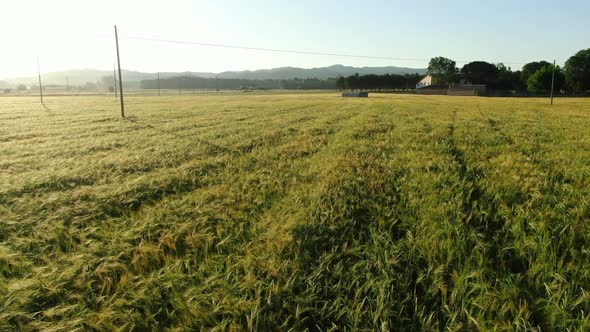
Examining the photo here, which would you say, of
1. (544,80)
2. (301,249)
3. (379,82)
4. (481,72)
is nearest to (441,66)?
(481,72)

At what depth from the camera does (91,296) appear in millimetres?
3152

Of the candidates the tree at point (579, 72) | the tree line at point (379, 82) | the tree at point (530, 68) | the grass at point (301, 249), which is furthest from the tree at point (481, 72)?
the grass at point (301, 249)

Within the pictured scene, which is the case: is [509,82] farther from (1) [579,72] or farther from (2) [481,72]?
(1) [579,72]

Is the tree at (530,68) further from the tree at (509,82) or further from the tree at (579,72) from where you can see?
the tree at (579,72)

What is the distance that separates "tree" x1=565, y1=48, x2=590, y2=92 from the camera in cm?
10069

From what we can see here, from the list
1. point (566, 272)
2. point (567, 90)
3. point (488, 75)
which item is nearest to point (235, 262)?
point (566, 272)

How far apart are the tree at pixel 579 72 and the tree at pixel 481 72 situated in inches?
1174

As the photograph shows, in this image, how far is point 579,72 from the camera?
101 metres

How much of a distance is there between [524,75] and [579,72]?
26.4 metres

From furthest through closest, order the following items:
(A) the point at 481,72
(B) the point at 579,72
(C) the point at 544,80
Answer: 1. (A) the point at 481,72
2. (C) the point at 544,80
3. (B) the point at 579,72

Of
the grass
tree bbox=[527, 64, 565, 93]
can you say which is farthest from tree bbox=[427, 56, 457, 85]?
the grass

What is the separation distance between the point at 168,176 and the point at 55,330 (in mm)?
5323

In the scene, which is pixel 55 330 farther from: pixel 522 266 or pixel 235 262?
pixel 522 266

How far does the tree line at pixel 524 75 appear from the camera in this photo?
10194cm
